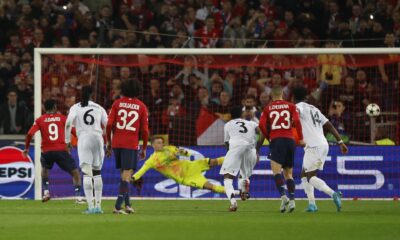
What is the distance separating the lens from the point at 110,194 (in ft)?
72.8

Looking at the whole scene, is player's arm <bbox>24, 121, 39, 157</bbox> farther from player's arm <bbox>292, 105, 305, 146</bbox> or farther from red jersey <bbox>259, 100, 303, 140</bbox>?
player's arm <bbox>292, 105, 305, 146</bbox>

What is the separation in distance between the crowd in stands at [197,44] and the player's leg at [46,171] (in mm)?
1833

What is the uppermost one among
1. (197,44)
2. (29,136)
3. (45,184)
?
(197,44)

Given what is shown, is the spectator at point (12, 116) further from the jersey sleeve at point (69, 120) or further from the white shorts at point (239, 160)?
the white shorts at point (239, 160)

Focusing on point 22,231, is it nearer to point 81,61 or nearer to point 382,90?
point 81,61

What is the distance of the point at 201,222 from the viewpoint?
14.8m

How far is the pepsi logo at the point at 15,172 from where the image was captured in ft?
72.2

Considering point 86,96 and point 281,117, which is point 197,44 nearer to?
point 86,96

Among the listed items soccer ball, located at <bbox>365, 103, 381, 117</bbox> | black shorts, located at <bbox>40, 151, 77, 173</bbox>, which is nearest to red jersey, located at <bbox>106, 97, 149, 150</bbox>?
black shorts, located at <bbox>40, 151, 77, 173</bbox>

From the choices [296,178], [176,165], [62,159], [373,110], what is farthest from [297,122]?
[373,110]

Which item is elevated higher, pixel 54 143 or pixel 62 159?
pixel 54 143

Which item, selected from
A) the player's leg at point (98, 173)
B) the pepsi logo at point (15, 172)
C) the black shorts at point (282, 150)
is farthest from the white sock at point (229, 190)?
the pepsi logo at point (15, 172)

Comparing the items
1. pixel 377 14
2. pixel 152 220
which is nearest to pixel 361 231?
pixel 152 220

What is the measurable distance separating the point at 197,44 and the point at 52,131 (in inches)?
277
